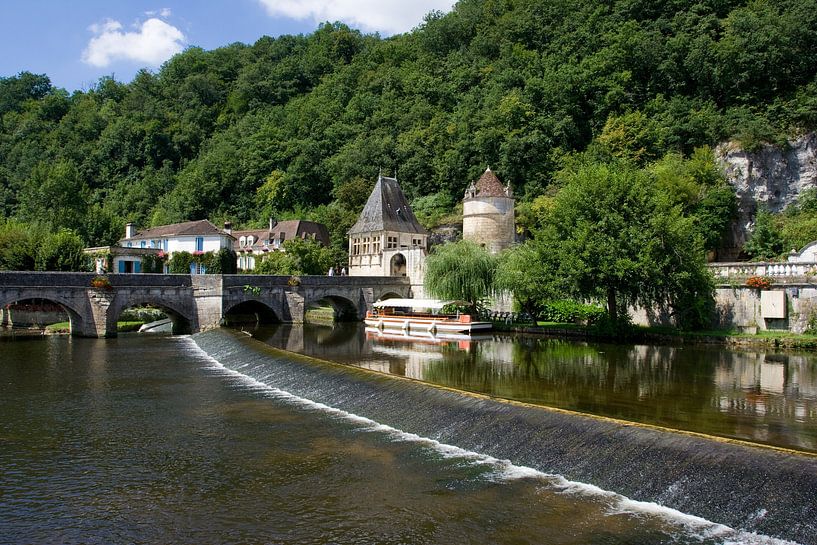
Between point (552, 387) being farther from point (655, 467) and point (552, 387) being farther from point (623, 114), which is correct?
point (623, 114)

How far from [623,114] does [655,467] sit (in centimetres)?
5215

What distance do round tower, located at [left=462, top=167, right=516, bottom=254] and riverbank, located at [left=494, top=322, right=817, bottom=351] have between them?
50.6ft

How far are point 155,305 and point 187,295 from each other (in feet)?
6.28

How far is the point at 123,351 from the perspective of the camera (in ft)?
98.3

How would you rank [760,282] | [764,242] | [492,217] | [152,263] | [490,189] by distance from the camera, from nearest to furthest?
[760,282] → [764,242] → [492,217] → [490,189] → [152,263]

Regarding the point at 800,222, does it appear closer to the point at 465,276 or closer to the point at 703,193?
the point at 703,193

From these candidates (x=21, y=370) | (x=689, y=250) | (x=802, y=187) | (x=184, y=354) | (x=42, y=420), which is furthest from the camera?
(x=802, y=187)

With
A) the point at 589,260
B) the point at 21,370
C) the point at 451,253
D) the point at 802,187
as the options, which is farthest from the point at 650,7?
the point at 21,370

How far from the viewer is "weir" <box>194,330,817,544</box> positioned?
9.81 metres

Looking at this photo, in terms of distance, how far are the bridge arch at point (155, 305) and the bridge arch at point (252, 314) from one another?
3129 millimetres

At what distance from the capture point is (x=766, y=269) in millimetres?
31438

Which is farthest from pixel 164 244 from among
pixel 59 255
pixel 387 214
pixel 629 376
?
pixel 629 376

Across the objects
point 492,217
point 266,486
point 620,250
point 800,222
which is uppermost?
point 492,217

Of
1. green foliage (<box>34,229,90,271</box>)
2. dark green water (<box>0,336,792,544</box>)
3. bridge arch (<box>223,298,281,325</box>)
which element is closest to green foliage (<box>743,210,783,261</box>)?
bridge arch (<box>223,298,281,325</box>)
